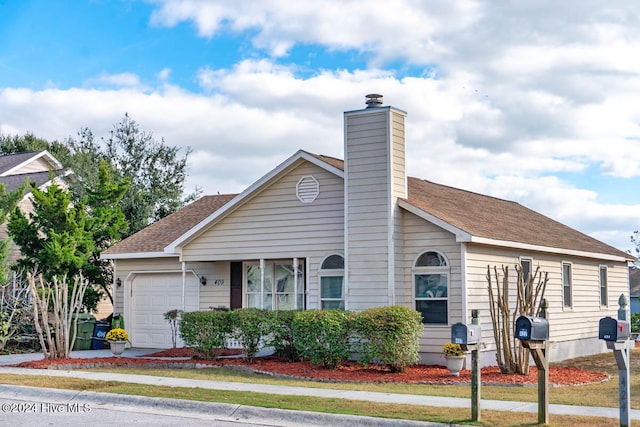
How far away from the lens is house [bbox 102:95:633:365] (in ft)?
56.5

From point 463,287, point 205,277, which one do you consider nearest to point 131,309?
point 205,277

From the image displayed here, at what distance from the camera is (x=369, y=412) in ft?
34.9

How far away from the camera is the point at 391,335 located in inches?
612

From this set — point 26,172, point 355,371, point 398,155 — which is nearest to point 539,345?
point 355,371

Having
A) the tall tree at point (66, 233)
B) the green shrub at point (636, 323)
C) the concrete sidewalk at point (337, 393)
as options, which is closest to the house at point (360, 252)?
the tall tree at point (66, 233)

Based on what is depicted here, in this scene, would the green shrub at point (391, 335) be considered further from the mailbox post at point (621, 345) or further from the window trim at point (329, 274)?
the mailbox post at point (621, 345)

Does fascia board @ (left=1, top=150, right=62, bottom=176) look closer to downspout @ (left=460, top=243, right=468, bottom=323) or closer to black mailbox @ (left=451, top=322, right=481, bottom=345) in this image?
downspout @ (left=460, top=243, right=468, bottom=323)

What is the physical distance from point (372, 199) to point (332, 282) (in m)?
2.29

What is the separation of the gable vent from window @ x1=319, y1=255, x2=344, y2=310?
1508mm

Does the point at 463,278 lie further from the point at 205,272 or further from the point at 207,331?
the point at 205,272

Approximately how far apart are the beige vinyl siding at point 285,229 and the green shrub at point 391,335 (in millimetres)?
2985

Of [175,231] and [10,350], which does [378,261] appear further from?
[10,350]

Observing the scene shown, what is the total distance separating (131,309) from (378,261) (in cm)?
893

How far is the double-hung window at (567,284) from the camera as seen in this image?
2170 centimetres
